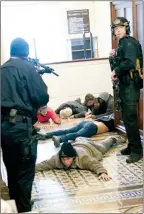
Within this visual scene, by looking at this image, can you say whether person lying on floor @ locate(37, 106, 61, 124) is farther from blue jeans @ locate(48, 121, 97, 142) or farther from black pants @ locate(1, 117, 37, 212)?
black pants @ locate(1, 117, 37, 212)

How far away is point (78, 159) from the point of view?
4168mm

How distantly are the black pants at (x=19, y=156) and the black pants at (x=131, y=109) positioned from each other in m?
1.51

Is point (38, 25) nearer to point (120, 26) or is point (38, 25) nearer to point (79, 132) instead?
point (79, 132)

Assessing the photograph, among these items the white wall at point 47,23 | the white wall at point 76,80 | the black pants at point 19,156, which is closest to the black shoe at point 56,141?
the black pants at point 19,156

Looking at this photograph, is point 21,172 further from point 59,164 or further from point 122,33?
point 122,33

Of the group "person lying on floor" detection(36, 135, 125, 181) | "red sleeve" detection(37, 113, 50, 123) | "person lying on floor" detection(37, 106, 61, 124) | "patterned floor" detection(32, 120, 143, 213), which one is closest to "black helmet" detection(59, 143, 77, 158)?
"person lying on floor" detection(36, 135, 125, 181)

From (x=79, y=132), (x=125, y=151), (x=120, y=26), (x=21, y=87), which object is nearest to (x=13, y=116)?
(x=21, y=87)

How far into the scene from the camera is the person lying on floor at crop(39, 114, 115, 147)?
5316mm

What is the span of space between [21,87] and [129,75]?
1616mm

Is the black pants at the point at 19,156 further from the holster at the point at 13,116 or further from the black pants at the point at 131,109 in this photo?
the black pants at the point at 131,109

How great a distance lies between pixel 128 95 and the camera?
423 cm

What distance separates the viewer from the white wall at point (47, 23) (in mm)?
11453

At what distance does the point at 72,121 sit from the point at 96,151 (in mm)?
2523

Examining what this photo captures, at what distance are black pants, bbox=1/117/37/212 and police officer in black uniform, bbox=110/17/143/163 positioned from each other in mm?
1512
